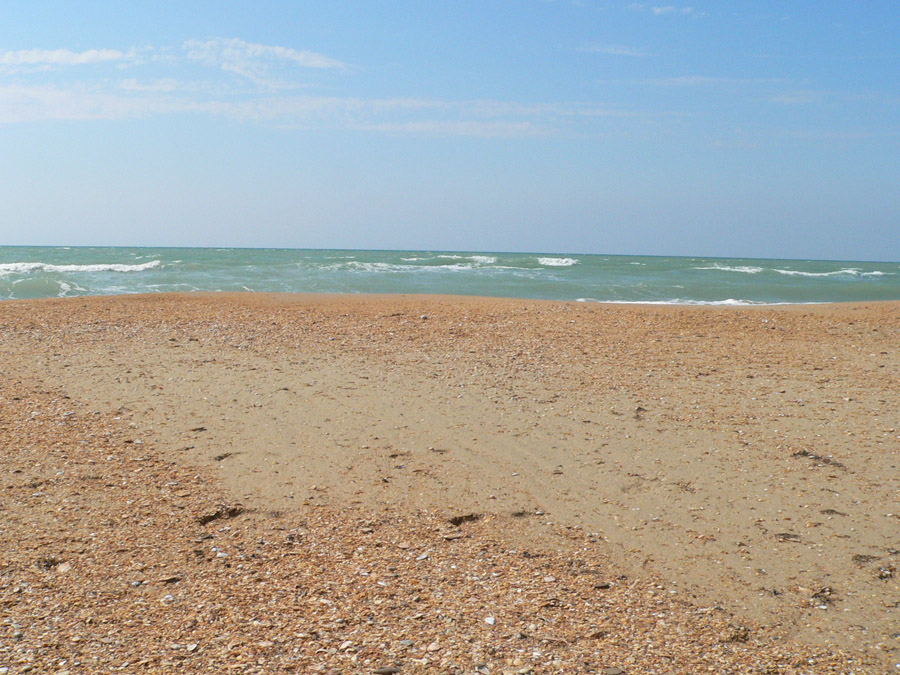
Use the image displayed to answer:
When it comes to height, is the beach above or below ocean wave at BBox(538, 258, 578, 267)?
below

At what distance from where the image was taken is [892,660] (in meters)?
2.37

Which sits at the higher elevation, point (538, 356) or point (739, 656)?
point (538, 356)

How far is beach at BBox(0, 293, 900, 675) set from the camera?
246 cm

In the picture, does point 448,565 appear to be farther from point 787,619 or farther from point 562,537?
point 787,619

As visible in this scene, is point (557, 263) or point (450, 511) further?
point (557, 263)

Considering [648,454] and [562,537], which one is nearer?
[562,537]

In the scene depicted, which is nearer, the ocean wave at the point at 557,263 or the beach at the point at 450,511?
the beach at the point at 450,511

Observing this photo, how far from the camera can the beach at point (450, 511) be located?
8.07 feet

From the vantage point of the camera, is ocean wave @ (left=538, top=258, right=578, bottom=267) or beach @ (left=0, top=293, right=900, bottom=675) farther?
ocean wave @ (left=538, top=258, right=578, bottom=267)

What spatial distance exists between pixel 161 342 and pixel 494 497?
17.0 feet

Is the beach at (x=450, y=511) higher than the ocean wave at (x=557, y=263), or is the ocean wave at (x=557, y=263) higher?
the ocean wave at (x=557, y=263)

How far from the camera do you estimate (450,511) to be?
357 cm

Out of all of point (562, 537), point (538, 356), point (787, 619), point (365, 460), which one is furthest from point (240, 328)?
point (787, 619)

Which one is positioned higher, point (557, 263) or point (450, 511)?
point (557, 263)
